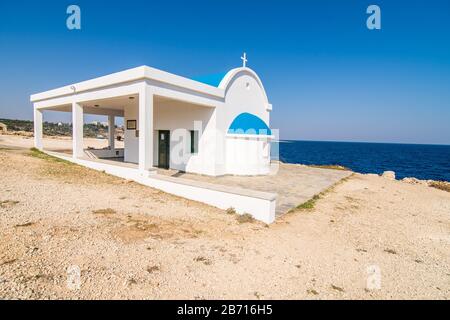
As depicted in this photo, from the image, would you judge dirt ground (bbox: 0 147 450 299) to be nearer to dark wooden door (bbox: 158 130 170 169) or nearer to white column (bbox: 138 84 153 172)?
white column (bbox: 138 84 153 172)

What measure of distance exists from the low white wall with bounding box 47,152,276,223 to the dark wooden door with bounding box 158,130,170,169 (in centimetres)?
407

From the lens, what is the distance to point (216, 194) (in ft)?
28.9

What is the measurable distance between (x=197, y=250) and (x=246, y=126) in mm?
10606

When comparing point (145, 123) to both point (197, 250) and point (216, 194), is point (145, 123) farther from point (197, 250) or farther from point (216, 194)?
point (197, 250)

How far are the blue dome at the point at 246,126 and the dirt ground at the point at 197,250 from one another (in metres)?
6.87

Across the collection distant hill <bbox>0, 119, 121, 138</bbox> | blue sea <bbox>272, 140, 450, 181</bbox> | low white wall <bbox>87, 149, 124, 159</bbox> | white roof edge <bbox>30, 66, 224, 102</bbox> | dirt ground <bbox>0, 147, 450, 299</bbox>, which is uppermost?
distant hill <bbox>0, 119, 121, 138</bbox>

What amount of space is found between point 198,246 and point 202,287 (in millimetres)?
1520

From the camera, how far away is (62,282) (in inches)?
154

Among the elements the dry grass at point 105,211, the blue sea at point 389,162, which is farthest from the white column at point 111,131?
the dry grass at point 105,211

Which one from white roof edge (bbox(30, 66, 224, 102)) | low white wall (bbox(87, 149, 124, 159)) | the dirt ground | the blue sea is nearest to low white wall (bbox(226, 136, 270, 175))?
white roof edge (bbox(30, 66, 224, 102))

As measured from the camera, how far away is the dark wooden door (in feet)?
52.5

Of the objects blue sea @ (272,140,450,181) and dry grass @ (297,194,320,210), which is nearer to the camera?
dry grass @ (297,194,320,210)

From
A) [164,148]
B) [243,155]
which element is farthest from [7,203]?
[243,155]

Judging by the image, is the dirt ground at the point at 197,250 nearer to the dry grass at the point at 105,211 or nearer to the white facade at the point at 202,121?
the dry grass at the point at 105,211
